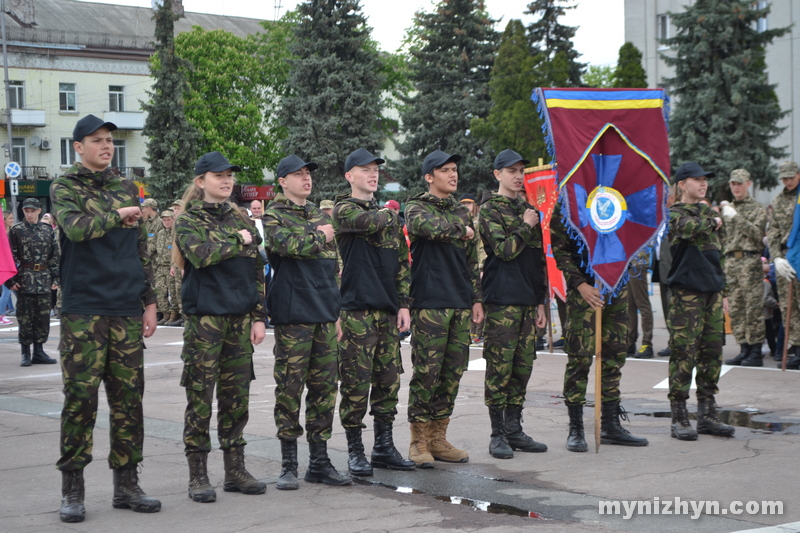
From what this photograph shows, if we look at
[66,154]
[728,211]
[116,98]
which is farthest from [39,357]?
[116,98]

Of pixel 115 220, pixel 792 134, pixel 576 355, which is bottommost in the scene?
pixel 576 355

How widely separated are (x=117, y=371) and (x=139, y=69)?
5788cm

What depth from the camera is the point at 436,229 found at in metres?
7.30

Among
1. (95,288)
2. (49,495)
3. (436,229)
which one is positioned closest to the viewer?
(95,288)

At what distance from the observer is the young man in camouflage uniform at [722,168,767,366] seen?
12.5 m

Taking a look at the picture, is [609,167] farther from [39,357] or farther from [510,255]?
[39,357]

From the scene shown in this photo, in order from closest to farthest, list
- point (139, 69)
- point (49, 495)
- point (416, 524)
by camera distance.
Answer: point (416, 524), point (49, 495), point (139, 69)

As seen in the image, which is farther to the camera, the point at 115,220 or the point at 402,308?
the point at 402,308

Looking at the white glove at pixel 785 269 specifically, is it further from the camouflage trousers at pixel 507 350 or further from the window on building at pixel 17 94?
the window on building at pixel 17 94

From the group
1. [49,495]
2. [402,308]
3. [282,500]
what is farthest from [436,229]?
[49,495]

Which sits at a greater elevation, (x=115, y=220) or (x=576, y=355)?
(x=115, y=220)

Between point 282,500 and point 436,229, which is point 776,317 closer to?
point 436,229

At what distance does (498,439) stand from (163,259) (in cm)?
1358

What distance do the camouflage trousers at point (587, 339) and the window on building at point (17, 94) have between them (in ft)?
176
